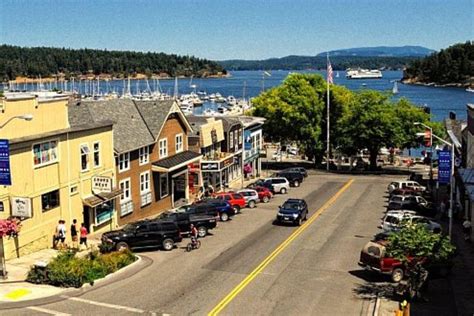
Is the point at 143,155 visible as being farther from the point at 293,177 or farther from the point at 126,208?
the point at 293,177

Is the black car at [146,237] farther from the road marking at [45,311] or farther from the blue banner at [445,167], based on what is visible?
the blue banner at [445,167]

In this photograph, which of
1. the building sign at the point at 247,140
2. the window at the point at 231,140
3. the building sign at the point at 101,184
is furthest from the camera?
the building sign at the point at 247,140

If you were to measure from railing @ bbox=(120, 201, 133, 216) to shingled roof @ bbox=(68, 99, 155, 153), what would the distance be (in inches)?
143

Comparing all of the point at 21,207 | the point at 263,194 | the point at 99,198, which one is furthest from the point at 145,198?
the point at 21,207

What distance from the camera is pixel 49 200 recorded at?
114ft

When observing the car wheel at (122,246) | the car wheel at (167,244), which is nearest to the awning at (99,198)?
the car wheel at (122,246)

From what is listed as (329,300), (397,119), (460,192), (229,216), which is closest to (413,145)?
(397,119)

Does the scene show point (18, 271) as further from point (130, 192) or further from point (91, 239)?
point (130, 192)

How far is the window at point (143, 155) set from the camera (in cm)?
4578

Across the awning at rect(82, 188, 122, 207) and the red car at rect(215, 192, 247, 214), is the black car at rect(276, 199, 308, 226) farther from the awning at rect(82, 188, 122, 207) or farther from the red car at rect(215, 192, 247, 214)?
the awning at rect(82, 188, 122, 207)

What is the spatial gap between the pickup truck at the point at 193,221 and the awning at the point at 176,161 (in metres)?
8.39

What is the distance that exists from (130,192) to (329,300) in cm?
2213

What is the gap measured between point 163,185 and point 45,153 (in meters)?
16.6

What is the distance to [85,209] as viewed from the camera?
38344mm
